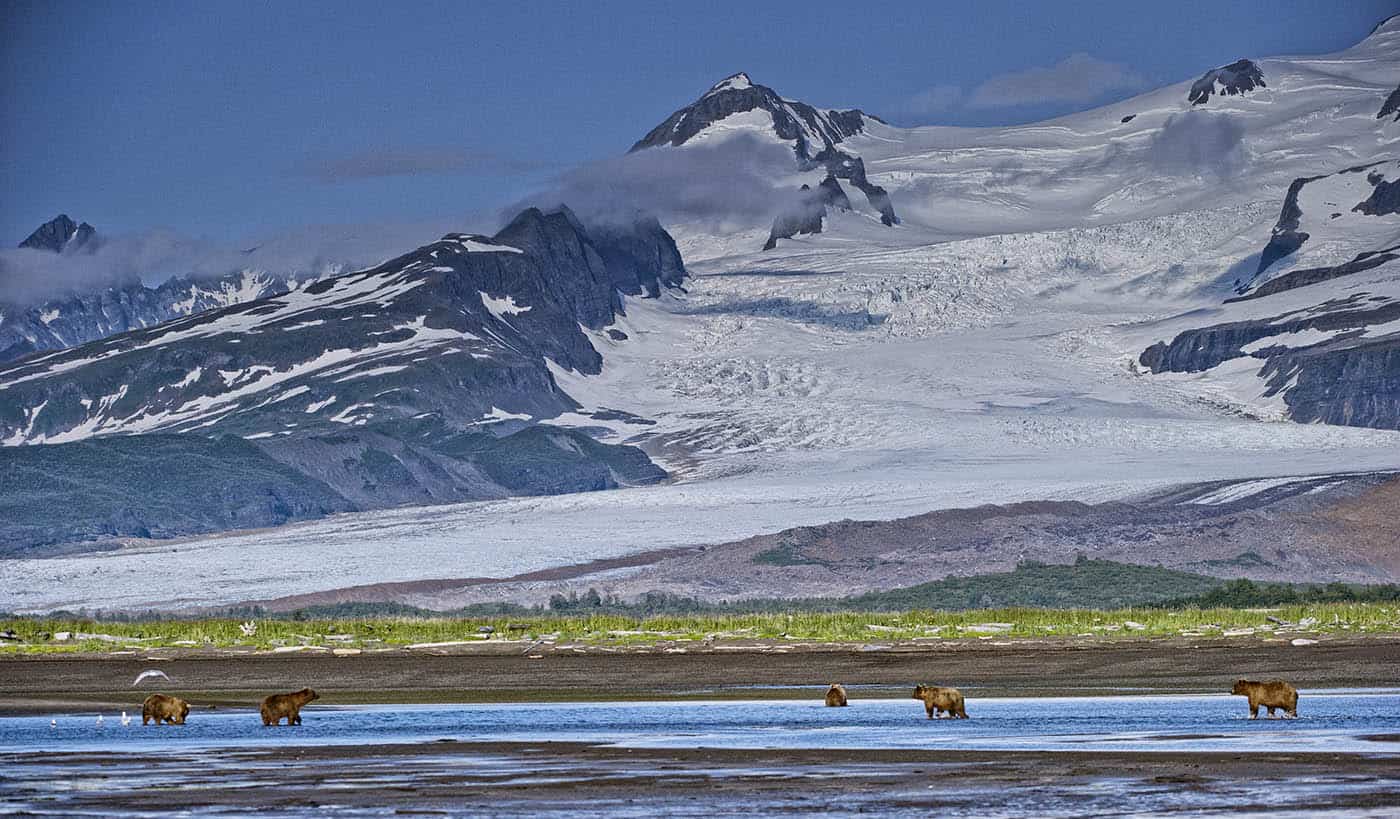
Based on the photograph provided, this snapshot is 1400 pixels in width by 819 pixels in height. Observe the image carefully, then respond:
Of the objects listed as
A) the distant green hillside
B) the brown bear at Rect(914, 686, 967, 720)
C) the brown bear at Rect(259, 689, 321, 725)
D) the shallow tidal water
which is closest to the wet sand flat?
the shallow tidal water

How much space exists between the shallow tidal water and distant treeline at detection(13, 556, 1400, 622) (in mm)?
50427

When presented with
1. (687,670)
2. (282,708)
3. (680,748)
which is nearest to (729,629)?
(687,670)

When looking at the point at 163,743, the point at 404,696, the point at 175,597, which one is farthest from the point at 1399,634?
the point at 175,597

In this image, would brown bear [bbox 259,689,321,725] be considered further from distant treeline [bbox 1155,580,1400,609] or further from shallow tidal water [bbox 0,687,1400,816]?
distant treeline [bbox 1155,580,1400,609]

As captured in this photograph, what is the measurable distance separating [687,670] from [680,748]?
734 inches

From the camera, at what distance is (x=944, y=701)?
32906 mm

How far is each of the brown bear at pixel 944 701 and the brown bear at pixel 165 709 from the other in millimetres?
11135

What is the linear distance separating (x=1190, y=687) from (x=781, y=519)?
90.8 meters

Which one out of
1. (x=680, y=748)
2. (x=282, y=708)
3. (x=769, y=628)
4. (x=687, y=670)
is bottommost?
(x=680, y=748)

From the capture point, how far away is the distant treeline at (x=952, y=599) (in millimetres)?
90438

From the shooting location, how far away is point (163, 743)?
30.0 m

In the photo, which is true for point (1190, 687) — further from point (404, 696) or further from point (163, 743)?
point (163, 743)

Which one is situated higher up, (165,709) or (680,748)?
(165,709)

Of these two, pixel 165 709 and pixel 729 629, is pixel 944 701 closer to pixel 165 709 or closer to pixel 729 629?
pixel 165 709
